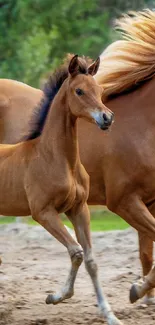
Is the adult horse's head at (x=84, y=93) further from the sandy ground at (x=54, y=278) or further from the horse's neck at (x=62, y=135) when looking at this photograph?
the sandy ground at (x=54, y=278)

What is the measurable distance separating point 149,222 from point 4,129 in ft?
5.47

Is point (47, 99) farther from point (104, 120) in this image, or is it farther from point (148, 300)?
point (148, 300)

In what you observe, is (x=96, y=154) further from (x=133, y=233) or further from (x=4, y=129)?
(x=133, y=233)

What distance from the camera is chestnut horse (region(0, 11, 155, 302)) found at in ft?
21.4

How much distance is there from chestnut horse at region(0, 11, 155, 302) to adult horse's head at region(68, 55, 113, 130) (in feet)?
2.95

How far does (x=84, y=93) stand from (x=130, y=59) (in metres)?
1.46

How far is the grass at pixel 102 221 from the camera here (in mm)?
12492

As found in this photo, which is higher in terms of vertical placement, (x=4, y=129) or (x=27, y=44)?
(x=4, y=129)

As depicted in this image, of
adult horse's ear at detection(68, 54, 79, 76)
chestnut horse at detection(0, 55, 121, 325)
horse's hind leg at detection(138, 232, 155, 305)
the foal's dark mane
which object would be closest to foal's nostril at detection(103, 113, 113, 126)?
chestnut horse at detection(0, 55, 121, 325)

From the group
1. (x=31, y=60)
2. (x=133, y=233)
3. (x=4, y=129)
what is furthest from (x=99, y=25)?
(x=4, y=129)

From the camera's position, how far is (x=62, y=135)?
600 cm

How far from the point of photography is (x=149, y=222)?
6.41m

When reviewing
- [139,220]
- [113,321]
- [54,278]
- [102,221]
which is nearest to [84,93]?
[139,220]

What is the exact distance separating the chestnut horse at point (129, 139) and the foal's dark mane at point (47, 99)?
67 centimetres
